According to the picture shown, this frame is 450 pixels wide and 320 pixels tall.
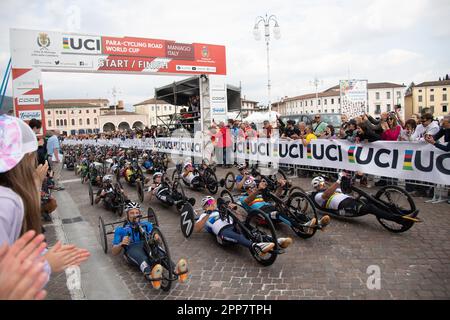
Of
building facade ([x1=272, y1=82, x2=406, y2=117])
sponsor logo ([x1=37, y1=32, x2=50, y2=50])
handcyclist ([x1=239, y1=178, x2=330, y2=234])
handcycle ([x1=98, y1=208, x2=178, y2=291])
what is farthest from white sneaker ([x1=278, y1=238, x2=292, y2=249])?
building facade ([x1=272, y1=82, x2=406, y2=117])

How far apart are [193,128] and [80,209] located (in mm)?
9908

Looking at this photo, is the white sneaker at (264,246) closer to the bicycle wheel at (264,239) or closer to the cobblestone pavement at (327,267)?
the bicycle wheel at (264,239)

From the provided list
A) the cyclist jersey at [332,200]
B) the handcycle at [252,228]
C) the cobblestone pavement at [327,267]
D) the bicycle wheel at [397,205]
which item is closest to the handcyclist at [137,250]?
the cobblestone pavement at [327,267]

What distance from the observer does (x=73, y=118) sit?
292 feet

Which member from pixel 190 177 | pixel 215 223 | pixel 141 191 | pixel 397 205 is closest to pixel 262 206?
pixel 215 223

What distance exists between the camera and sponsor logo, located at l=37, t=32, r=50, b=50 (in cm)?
1121

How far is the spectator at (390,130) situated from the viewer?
25.1 feet

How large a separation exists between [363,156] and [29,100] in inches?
433

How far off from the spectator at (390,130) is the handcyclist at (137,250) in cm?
606

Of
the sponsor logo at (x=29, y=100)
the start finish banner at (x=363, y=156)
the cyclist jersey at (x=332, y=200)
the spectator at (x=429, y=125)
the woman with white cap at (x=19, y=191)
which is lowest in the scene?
the cyclist jersey at (x=332, y=200)

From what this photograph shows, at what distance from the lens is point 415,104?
8431 centimetres

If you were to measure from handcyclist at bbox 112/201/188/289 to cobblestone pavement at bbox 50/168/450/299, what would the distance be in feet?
0.71

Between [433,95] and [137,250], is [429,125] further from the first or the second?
[433,95]

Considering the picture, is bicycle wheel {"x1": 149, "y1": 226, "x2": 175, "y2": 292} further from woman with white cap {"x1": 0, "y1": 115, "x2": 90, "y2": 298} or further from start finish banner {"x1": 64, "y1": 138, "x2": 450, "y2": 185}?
start finish banner {"x1": 64, "y1": 138, "x2": 450, "y2": 185}
